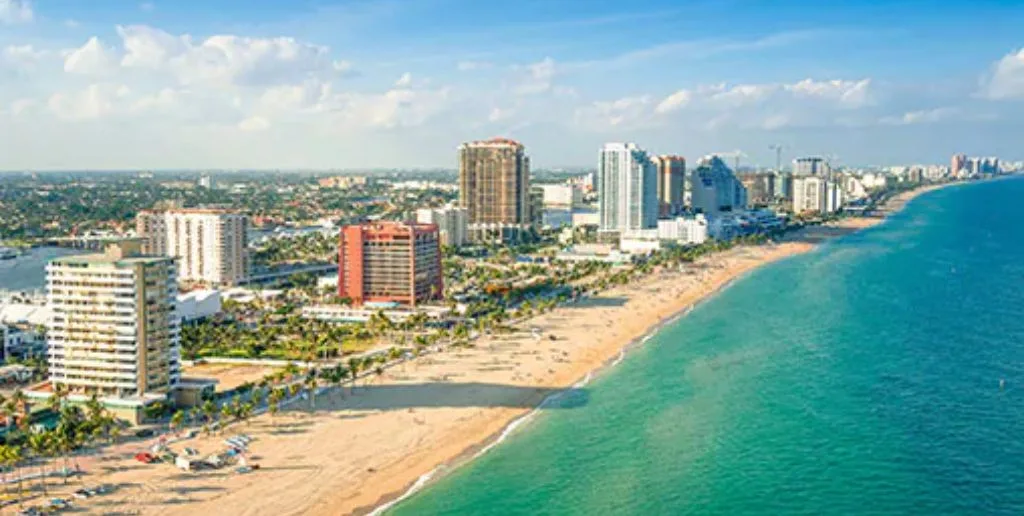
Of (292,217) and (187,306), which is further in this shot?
(292,217)

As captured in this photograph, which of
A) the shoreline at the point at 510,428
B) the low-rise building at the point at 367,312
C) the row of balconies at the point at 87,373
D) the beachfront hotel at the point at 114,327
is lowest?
the shoreline at the point at 510,428

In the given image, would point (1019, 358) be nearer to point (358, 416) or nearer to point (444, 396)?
point (444, 396)

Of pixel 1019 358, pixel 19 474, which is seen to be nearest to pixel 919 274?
pixel 1019 358

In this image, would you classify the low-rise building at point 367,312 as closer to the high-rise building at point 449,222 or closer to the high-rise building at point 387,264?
the high-rise building at point 387,264

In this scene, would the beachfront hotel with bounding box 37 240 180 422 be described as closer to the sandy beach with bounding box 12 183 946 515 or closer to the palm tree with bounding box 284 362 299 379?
the sandy beach with bounding box 12 183 946 515

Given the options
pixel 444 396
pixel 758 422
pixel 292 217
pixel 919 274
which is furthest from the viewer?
pixel 292 217

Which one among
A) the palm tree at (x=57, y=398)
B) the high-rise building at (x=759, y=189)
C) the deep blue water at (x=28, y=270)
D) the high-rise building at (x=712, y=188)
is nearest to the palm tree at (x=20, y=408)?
the palm tree at (x=57, y=398)

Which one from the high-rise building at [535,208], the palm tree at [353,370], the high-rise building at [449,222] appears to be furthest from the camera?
the high-rise building at [535,208]

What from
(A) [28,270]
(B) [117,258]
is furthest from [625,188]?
(B) [117,258]
